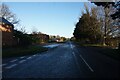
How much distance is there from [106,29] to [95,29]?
413 cm

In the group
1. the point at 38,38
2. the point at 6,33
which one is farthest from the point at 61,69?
the point at 38,38

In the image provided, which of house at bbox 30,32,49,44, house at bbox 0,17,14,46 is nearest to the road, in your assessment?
house at bbox 0,17,14,46

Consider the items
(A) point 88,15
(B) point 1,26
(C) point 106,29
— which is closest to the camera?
(B) point 1,26

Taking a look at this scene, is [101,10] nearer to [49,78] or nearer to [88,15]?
[88,15]

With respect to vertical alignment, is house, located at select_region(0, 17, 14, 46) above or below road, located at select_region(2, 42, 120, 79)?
above

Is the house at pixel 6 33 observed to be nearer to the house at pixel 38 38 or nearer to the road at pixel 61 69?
the house at pixel 38 38

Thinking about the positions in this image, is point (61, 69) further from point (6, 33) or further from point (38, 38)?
point (38, 38)

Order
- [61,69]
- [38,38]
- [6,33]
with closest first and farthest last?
[61,69], [6,33], [38,38]

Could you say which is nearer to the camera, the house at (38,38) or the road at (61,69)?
the road at (61,69)

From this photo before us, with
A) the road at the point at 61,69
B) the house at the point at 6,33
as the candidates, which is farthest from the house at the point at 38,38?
the road at the point at 61,69

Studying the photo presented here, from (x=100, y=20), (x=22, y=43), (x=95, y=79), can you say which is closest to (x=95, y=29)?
(x=100, y=20)

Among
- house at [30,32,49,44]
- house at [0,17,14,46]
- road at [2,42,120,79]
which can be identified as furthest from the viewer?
house at [30,32,49,44]

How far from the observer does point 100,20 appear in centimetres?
5212

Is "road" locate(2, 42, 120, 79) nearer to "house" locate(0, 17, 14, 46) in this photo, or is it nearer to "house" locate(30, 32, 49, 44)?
"house" locate(0, 17, 14, 46)
